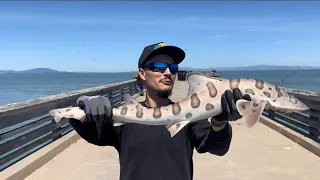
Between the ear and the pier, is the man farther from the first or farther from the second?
the pier

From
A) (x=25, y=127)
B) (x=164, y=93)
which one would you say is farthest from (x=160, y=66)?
(x=25, y=127)

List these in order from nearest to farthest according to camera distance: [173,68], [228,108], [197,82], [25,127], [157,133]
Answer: [228,108] → [157,133] → [197,82] → [173,68] → [25,127]

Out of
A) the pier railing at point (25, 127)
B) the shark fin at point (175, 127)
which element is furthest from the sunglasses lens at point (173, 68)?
the pier railing at point (25, 127)

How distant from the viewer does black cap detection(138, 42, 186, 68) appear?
10.2 feet

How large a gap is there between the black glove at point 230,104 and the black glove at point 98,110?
33.8 inches

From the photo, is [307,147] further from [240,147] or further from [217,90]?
[217,90]

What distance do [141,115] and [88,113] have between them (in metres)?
0.41

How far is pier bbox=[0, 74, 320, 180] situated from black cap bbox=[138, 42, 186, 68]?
2457 millimetres

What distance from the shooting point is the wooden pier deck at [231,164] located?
263 inches

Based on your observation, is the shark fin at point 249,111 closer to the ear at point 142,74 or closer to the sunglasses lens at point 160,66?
the sunglasses lens at point 160,66

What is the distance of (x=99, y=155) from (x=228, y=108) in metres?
5.95

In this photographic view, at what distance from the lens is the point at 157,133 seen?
2.87 metres

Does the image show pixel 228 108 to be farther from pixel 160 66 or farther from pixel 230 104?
pixel 160 66

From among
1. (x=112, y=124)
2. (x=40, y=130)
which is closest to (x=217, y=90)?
(x=112, y=124)
